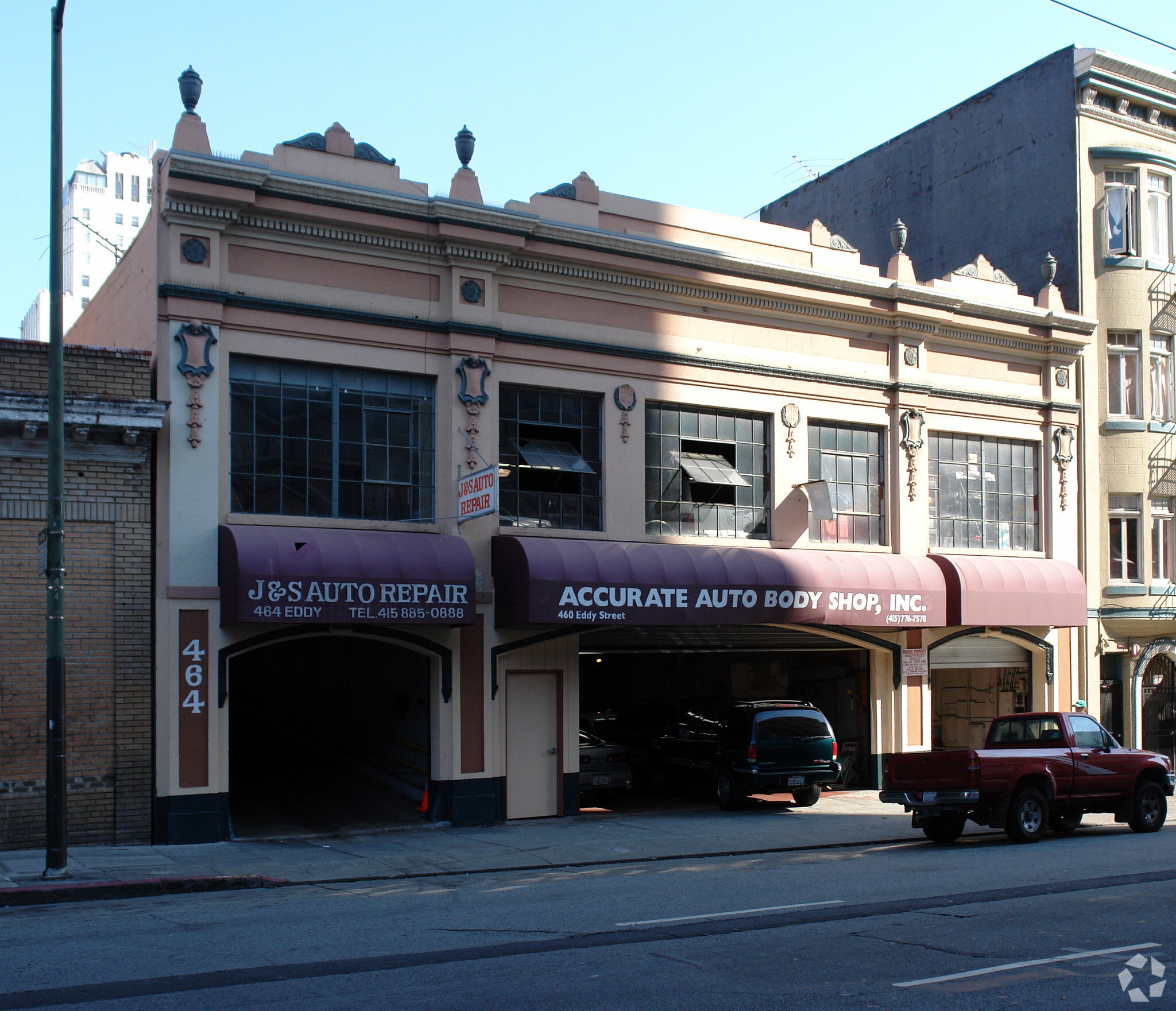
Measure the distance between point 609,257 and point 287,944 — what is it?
12.7 meters

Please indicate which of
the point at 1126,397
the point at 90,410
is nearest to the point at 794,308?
the point at 1126,397

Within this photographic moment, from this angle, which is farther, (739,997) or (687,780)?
(687,780)

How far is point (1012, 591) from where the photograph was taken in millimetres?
22172

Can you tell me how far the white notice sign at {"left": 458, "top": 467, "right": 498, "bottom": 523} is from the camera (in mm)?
16078

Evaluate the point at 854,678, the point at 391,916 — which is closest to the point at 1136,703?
the point at 854,678

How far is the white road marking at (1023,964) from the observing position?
26.1 feet

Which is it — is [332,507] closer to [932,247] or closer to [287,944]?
[287,944]

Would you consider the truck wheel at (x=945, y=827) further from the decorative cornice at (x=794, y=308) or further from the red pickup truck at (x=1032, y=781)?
the decorative cornice at (x=794, y=308)

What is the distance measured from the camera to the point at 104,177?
116m

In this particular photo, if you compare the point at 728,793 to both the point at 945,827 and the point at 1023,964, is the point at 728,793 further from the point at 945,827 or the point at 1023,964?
the point at 1023,964

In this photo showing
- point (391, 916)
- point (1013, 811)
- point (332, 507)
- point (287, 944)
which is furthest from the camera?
point (332, 507)

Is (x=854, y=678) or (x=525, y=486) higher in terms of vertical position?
(x=525, y=486)

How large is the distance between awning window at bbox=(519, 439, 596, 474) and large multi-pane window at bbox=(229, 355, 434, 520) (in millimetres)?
1614

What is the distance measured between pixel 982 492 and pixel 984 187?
328 inches
